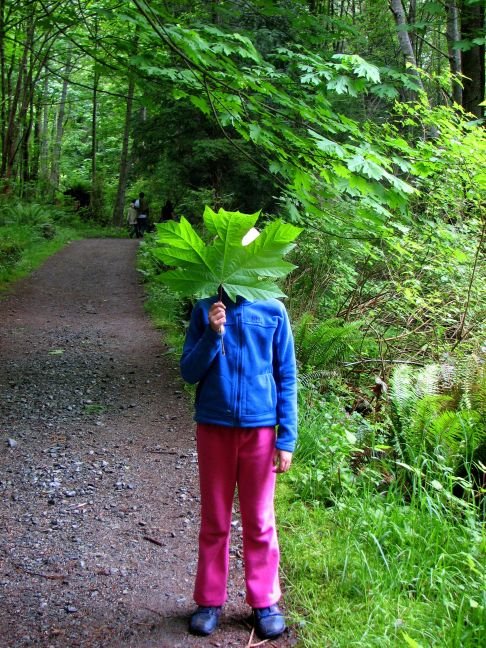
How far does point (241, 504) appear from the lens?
2.73m

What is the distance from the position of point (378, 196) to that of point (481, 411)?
197 centimetres

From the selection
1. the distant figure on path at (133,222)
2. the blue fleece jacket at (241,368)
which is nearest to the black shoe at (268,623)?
the blue fleece jacket at (241,368)

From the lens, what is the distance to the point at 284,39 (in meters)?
10.7

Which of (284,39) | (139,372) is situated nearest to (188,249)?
(139,372)

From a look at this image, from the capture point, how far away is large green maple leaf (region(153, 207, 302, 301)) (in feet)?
8.31

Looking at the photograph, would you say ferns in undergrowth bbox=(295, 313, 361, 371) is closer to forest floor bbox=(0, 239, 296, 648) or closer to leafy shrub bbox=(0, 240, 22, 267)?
forest floor bbox=(0, 239, 296, 648)

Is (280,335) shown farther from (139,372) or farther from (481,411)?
(139,372)

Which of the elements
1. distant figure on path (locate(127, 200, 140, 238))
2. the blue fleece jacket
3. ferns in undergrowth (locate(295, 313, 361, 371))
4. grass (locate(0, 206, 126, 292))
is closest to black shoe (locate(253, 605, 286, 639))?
the blue fleece jacket

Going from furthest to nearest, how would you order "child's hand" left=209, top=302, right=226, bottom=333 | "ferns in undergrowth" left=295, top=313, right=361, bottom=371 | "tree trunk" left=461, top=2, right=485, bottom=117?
1. "tree trunk" left=461, top=2, right=485, bottom=117
2. "ferns in undergrowth" left=295, top=313, right=361, bottom=371
3. "child's hand" left=209, top=302, right=226, bottom=333

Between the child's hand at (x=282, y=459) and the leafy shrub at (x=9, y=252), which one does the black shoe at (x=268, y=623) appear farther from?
the leafy shrub at (x=9, y=252)

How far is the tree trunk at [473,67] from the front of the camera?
11312 mm

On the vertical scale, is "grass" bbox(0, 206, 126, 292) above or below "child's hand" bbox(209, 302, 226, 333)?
above

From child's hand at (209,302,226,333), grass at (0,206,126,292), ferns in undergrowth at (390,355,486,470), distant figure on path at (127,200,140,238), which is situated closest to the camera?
child's hand at (209,302,226,333)

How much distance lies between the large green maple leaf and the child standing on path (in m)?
0.12
